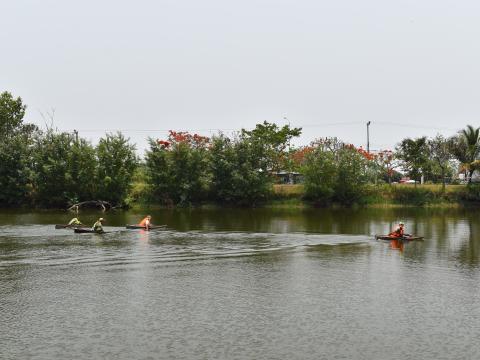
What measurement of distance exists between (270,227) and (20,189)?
47150mm

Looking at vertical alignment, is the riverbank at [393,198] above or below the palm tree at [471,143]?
below

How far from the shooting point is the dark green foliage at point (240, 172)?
8300 cm

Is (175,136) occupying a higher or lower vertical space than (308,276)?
higher

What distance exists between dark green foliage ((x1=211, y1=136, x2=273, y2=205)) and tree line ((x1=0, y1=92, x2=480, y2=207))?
147 mm

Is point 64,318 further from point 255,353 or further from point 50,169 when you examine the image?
point 50,169

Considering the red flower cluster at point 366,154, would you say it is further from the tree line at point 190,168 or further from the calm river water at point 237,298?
the calm river water at point 237,298

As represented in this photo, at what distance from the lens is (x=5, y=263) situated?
96.6 feet

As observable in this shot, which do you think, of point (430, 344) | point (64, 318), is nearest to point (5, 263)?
point (64, 318)

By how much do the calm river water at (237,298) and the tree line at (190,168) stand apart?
139ft

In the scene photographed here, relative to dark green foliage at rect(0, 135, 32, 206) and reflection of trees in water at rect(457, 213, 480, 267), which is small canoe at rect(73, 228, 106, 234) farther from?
dark green foliage at rect(0, 135, 32, 206)

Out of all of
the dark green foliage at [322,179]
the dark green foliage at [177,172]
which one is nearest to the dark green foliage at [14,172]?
the dark green foliage at [177,172]

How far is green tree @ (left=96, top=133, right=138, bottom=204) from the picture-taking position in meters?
80.6

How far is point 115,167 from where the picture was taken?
8181 cm

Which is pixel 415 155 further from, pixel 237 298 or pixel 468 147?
pixel 237 298
